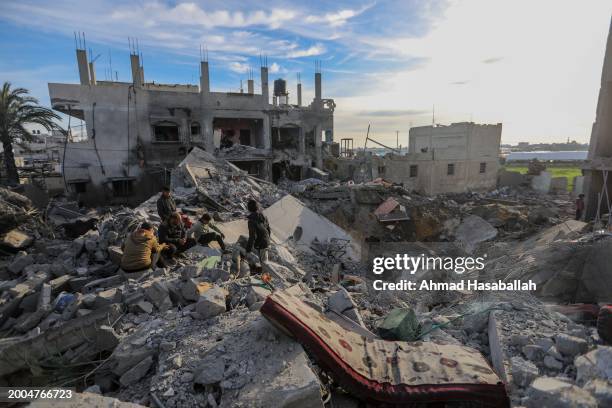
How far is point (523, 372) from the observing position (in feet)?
10.3

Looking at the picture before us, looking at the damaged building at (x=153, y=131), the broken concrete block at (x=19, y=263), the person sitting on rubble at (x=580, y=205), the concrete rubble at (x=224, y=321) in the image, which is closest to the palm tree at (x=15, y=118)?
the damaged building at (x=153, y=131)

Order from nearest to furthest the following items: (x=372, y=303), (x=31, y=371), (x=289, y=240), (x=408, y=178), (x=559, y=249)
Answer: (x=31, y=371), (x=372, y=303), (x=559, y=249), (x=289, y=240), (x=408, y=178)

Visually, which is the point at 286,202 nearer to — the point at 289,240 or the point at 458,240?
the point at 289,240

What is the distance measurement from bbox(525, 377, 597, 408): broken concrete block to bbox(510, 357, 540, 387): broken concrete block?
0.26 meters

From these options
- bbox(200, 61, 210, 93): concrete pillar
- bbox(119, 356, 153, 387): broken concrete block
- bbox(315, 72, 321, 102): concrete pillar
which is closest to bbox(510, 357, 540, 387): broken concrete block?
bbox(119, 356, 153, 387): broken concrete block

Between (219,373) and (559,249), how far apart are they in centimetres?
760

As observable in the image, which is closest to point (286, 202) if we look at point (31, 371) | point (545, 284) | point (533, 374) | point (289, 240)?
point (289, 240)

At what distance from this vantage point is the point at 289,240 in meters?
10.4

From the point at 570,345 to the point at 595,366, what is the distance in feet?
1.52

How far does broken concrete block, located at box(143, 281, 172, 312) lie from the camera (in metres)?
4.54

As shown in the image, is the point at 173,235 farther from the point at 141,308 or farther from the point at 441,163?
the point at 441,163

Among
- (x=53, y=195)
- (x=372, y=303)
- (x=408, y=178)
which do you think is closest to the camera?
(x=372, y=303)

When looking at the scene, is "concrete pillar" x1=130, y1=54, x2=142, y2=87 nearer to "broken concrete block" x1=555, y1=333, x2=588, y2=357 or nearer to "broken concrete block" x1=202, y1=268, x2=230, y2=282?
"broken concrete block" x1=202, y1=268, x2=230, y2=282

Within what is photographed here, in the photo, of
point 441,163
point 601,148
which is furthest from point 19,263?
point 441,163
